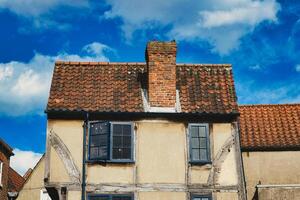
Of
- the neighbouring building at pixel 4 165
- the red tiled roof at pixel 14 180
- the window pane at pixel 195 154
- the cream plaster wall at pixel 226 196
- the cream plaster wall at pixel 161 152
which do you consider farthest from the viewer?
the red tiled roof at pixel 14 180

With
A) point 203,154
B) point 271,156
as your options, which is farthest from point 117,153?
point 271,156

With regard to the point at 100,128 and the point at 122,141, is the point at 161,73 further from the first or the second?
the point at 100,128

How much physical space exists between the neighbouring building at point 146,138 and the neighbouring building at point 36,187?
7.77m

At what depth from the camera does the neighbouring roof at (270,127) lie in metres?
21.5

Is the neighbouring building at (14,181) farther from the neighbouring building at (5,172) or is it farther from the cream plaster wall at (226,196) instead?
the cream plaster wall at (226,196)

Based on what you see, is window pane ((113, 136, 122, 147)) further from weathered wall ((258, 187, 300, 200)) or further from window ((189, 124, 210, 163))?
weathered wall ((258, 187, 300, 200))

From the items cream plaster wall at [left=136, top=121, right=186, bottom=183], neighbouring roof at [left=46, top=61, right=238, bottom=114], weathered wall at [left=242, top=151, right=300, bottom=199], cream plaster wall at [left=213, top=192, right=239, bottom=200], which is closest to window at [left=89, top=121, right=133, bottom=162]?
cream plaster wall at [left=136, top=121, right=186, bottom=183]

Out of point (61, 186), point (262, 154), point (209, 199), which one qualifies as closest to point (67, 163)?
point (61, 186)

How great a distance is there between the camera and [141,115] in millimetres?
17531

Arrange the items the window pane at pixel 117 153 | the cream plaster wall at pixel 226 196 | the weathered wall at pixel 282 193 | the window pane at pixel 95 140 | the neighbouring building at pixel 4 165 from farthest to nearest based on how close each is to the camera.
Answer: the neighbouring building at pixel 4 165 < the weathered wall at pixel 282 193 < the window pane at pixel 95 140 < the window pane at pixel 117 153 < the cream plaster wall at pixel 226 196

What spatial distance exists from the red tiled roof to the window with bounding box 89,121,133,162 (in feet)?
47.1

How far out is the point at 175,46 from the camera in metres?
18.5

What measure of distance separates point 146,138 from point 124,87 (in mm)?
2411

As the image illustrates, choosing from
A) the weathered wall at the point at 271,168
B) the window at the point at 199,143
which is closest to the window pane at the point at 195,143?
the window at the point at 199,143
